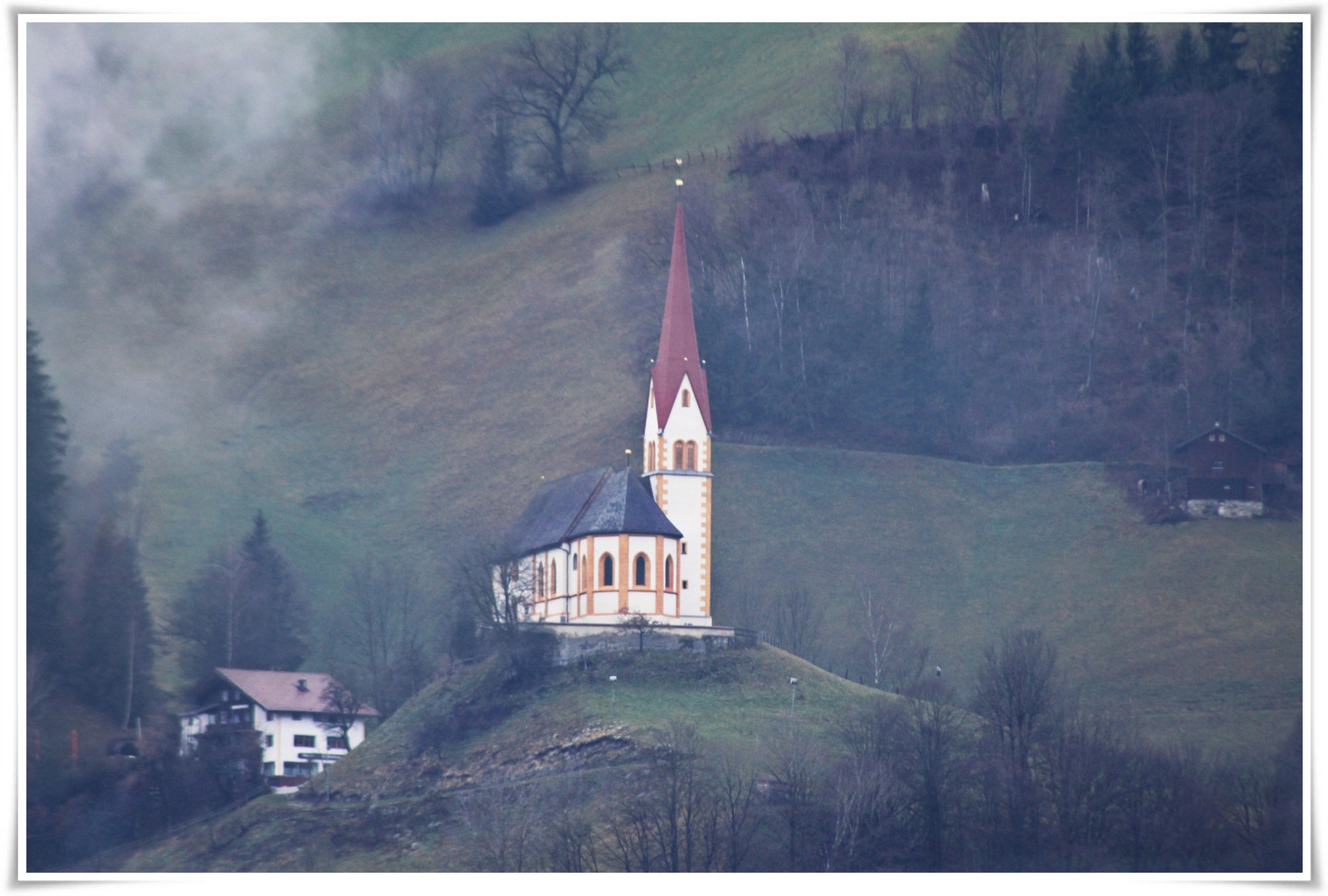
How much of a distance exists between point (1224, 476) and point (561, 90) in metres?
55.7

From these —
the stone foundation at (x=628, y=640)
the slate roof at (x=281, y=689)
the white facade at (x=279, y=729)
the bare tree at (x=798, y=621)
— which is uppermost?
the bare tree at (x=798, y=621)

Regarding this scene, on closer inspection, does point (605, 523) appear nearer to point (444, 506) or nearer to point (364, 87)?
point (444, 506)

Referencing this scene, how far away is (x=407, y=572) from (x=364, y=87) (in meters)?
41.0

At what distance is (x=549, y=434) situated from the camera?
9975 centimetres

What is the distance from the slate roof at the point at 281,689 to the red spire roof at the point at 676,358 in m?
18.1

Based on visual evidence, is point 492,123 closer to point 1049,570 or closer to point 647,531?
point 1049,570

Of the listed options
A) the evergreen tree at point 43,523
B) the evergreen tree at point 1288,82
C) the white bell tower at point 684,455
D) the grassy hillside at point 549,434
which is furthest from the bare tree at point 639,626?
the evergreen tree at point 1288,82

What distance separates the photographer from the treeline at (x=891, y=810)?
5378cm

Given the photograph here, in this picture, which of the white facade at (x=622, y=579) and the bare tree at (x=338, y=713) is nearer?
the white facade at (x=622, y=579)

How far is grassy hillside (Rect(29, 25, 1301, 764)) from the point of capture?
8125 cm

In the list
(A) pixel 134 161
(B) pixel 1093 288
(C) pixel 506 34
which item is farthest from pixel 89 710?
(C) pixel 506 34

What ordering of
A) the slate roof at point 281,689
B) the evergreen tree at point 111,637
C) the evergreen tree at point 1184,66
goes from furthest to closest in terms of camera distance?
the evergreen tree at point 1184,66 < the slate roof at point 281,689 < the evergreen tree at point 111,637

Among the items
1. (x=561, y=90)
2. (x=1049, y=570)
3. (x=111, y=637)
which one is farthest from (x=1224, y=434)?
(x=561, y=90)

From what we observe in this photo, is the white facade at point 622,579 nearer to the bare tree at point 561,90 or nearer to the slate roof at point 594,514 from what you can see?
the slate roof at point 594,514
